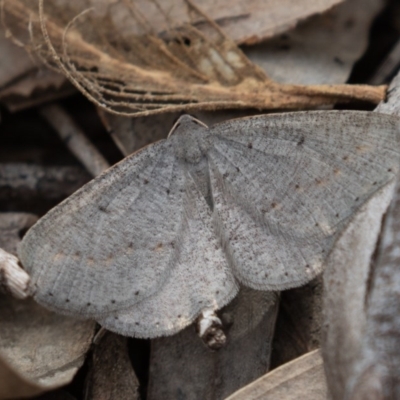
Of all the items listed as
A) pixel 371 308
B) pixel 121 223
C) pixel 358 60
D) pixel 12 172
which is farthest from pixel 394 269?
pixel 12 172

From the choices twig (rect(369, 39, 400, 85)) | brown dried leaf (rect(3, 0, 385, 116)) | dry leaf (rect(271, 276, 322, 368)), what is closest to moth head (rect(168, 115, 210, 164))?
brown dried leaf (rect(3, 0, 385, 116))

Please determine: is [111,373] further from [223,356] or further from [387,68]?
[387,68]

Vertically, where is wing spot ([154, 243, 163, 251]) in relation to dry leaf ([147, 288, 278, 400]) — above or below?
above

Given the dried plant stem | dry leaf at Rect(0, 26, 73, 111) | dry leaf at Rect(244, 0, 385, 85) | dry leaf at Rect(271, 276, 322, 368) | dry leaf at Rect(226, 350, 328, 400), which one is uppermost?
dry leaf at Rect(0, 26, 73, 111)

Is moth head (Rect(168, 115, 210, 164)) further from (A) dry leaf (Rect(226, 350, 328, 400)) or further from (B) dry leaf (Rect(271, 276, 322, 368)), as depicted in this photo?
(A) dry leaf (Rect(226, 350, 328, 400))

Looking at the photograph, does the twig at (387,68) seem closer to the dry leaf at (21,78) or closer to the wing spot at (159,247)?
the wing spot at (159,247)

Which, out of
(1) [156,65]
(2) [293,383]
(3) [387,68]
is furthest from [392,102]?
(2) [293,383]

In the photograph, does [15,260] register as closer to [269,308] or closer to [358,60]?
[269,308]
